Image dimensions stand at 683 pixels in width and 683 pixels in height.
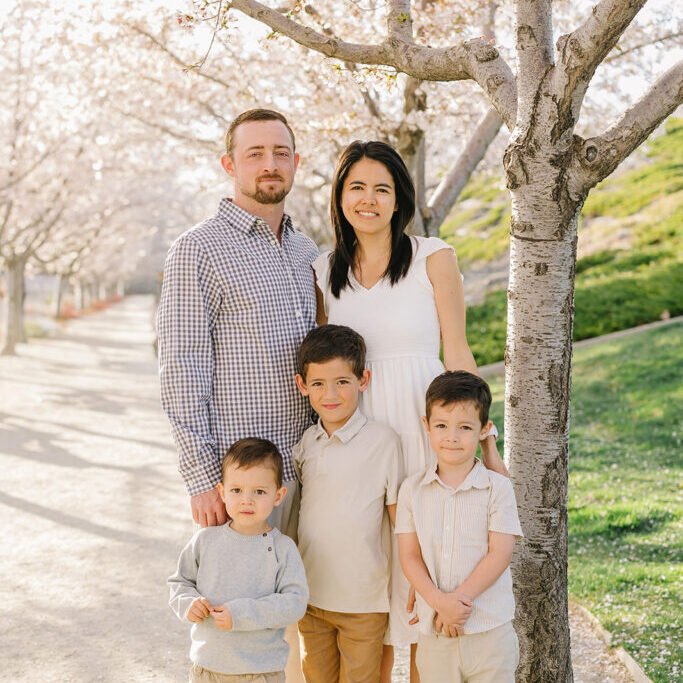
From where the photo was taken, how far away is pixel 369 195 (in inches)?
113

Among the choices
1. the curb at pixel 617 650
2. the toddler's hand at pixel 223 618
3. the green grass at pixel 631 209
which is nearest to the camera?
the toddler's hand at pixel 223 618

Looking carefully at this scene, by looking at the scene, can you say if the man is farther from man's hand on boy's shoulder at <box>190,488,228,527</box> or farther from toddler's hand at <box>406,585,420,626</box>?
toddler's hand at <box>406,585,420,626</box>

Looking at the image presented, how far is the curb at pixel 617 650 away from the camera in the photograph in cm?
357

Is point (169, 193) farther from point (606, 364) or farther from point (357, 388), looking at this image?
point (357, 388)

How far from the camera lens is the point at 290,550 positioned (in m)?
2.62

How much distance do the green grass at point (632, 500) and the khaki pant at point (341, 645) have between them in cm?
149

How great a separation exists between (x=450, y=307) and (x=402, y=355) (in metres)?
0.25

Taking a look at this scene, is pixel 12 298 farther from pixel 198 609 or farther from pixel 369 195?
pixel 198 609

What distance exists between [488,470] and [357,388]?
1.73 ft

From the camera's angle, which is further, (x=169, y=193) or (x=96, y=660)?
(x=169, y=193)

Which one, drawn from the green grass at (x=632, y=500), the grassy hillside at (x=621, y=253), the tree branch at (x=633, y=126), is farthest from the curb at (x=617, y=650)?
the grassy hillside at (x=621, y=253)

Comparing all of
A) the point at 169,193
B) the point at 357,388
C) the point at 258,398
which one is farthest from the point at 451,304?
the point at 169,193

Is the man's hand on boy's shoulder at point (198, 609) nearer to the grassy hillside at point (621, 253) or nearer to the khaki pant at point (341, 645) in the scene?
the khaki pant at point (341, 645)

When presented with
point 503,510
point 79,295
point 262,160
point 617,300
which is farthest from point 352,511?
point 79,295
